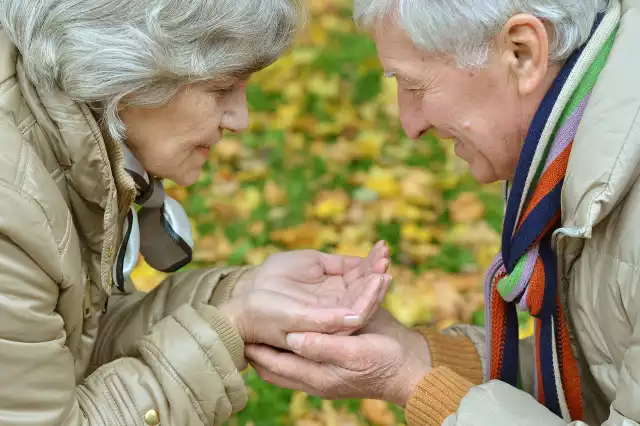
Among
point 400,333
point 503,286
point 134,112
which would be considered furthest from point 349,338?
→ point 134,112

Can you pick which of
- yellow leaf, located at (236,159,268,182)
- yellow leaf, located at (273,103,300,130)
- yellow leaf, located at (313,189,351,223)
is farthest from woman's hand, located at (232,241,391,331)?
yellow leaf, located at (273,103,300,130)

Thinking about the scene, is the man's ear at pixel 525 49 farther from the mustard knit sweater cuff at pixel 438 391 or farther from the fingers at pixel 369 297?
the mustard knit sweater cuff at pixel 438 391

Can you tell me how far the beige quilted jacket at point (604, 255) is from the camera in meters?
1.78

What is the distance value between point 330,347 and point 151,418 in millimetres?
515

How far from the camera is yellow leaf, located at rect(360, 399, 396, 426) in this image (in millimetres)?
3166

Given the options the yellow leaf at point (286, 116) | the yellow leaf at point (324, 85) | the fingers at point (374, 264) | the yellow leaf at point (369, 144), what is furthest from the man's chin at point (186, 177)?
the yellow leaf at point (324, 85)

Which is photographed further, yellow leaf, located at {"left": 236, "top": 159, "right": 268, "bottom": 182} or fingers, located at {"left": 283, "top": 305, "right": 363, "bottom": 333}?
yellow leaf, located at {"left": 236, "top": 159, "right": 268, "bottom": 182}

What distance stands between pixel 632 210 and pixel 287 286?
1045mm

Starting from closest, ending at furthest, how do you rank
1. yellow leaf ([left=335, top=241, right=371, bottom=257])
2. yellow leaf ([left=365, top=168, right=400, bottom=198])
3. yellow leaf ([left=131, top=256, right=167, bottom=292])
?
yellow leaf ([left=131, top=256, right=167, bottom=292]) < yellow leaf ([left=335, top=241, right=371, bottom=257]) < yellow leaf ([left=365, top=168, right=400, bottom=198])

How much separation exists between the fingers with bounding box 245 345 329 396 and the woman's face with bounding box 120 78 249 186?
0.54 m

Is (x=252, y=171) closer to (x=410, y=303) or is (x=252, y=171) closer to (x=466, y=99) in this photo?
(x=410, y=303)

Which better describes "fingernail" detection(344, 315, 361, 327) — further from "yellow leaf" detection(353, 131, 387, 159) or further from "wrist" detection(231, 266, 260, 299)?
"yellow leaf" detection(353, 131, 387, 159)

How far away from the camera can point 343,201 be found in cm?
436

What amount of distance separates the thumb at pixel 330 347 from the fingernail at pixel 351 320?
38 mm
